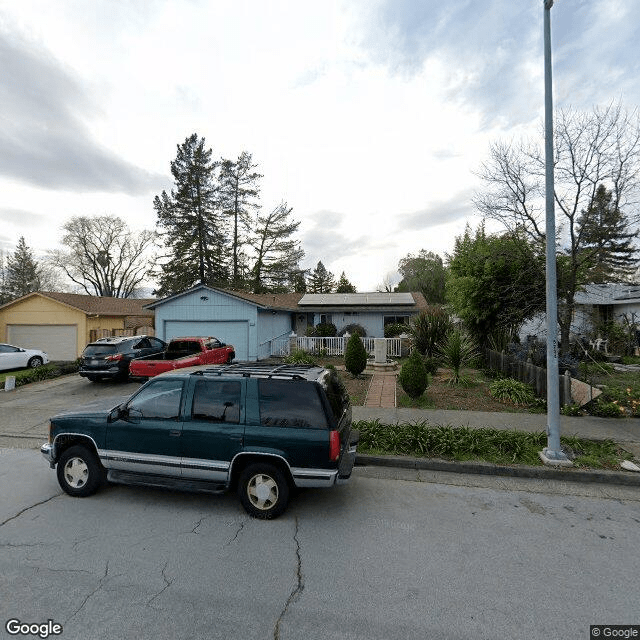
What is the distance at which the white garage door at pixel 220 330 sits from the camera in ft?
57.1

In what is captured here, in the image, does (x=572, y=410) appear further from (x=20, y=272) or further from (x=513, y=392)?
(x=20, y=272)

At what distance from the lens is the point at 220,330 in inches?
695

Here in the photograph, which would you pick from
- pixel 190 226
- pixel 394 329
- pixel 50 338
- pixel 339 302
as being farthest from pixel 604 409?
pixel 190 226

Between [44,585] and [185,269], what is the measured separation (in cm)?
3205

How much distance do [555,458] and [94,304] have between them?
22750 millimetres

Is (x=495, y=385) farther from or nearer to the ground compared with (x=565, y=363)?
nearer to the ground

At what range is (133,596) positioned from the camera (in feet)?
9.64

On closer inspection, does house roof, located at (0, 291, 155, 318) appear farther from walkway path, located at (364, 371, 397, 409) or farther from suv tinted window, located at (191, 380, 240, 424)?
suv tinted window, located at (191, 380, 240, 424)

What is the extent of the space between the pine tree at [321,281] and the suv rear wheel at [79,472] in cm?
4511

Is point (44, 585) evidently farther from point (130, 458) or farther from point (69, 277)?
point (69, 277)

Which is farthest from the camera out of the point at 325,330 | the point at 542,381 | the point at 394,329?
the point at 325,330

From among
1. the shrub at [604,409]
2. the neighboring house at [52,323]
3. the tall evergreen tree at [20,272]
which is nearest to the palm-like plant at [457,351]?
the shrub at [604,409]

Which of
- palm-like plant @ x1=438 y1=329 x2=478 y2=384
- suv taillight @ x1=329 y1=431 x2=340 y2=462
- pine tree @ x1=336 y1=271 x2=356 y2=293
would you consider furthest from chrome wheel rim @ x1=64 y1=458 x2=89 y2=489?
pine tree @ x1=336 y1=271 x2=356 y2=293

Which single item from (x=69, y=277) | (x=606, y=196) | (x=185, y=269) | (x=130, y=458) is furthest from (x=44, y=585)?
(x=69, y=277)
